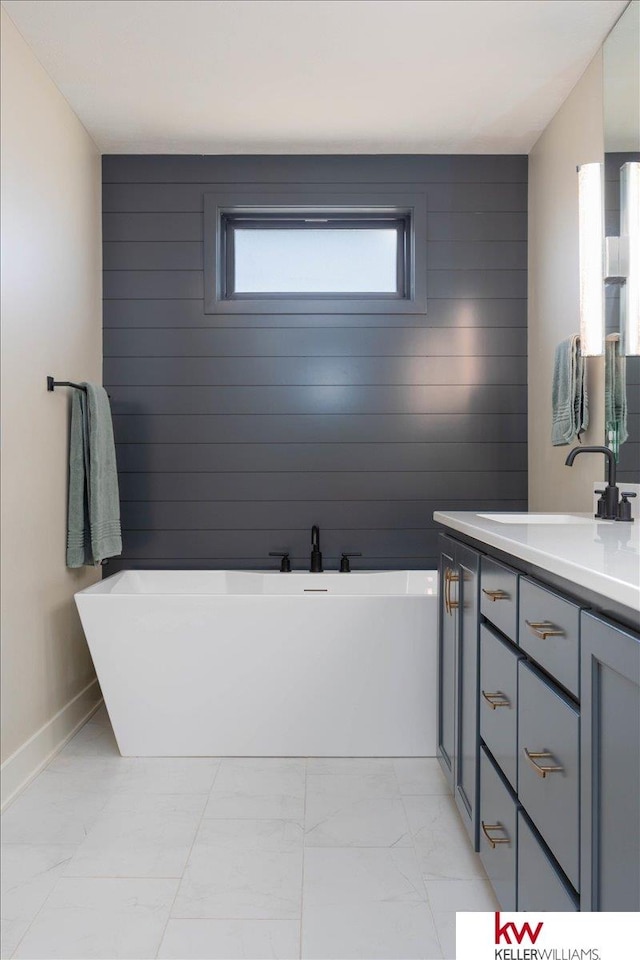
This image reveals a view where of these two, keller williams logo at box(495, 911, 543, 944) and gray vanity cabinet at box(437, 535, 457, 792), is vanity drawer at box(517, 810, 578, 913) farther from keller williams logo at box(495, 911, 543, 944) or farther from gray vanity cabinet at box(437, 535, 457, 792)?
gray vanity cabinet at box(437, 535, 457, 792)

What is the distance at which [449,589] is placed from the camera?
7.82ft

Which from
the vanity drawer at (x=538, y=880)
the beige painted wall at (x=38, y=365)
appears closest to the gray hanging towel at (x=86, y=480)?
the beige painted wall at (x=38, y=365)

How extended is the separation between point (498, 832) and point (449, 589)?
0.84 meters

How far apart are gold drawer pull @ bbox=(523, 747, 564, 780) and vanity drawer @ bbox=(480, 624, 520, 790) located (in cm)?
17

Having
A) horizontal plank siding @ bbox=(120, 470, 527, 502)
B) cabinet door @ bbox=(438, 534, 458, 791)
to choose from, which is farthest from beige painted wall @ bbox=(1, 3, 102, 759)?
cabinet door @ bbox=(438, 534, 458, 791)

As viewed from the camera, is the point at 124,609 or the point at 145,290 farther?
the point at 145,290

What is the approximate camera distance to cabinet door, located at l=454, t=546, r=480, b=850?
1952 millimetres

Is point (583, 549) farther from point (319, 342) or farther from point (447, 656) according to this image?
point (319, 342)

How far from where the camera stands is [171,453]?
11.6ft

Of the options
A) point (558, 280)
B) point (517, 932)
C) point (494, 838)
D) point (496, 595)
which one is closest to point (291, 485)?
point (558, 280)

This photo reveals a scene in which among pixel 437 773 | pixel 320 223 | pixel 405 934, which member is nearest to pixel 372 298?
pixel 320 223

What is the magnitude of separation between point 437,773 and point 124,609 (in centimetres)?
131

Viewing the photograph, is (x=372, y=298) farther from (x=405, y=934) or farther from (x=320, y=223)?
(x=405, y=934)

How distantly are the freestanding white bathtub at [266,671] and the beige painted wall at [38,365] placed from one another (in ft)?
0.82
